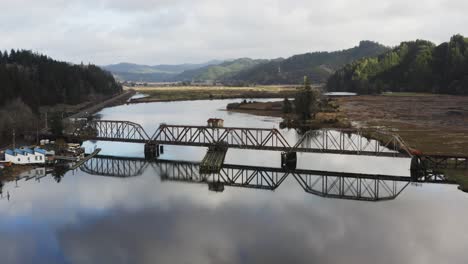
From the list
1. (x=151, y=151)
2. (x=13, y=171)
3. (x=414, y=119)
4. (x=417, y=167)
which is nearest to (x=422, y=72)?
(x=414, y=119)

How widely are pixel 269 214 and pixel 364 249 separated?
8.74 meters

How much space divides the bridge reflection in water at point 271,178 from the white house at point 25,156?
519cm

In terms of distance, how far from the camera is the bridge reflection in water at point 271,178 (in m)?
41.4

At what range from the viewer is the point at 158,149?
5984 centimetres

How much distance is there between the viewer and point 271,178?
1837 inches

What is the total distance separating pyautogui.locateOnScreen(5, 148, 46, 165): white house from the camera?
169 feet

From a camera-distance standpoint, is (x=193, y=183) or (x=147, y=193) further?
(x=193, y=183)

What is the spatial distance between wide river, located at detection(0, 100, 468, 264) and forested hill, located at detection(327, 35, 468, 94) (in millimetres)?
131666

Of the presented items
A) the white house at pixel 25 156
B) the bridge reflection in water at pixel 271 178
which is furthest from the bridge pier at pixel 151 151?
the white house at pixel 25 156

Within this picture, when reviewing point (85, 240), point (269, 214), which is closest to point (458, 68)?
point (269, 214)

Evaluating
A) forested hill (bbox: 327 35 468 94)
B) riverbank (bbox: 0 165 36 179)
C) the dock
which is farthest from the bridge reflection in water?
forested hill (bbox: 327 35 468 94)

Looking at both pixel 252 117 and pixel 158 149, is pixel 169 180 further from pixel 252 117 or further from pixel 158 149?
pixel 252 117

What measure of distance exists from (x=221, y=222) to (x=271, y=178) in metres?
14.8

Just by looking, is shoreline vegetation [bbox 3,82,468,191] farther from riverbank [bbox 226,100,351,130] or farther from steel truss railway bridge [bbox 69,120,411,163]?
steel truss railway bridge [bbox 69,120,411,163]
